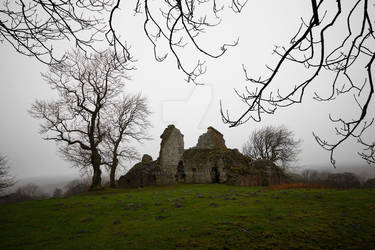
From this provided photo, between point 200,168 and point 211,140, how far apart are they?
17.8 feet

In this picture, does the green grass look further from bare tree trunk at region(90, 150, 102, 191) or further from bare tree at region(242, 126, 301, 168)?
bare tree at region(242, 126, 301, 168)

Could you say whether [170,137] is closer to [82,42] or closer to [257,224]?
[257,224]

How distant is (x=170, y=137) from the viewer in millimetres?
24625

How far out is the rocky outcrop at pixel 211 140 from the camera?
2582 cm

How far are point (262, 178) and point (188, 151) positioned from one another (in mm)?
9542

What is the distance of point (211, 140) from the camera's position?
2616 cm

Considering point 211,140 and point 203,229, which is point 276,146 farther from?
point 203,229

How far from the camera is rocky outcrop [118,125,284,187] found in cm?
2033

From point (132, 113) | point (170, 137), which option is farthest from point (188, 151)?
point (132, 113)

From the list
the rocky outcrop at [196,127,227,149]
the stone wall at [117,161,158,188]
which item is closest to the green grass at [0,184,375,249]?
the stone wall at [117,161,158,188]

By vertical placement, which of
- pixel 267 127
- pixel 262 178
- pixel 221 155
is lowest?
pixel 262 178

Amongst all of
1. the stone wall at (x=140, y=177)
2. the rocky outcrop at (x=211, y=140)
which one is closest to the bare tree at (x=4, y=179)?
the stone wall at (x=140, y=177)

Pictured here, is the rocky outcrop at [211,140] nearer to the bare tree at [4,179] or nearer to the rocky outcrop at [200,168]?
the rocky outcrop at [200,168]

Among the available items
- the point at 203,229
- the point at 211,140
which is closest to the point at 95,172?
the point at 203,229
